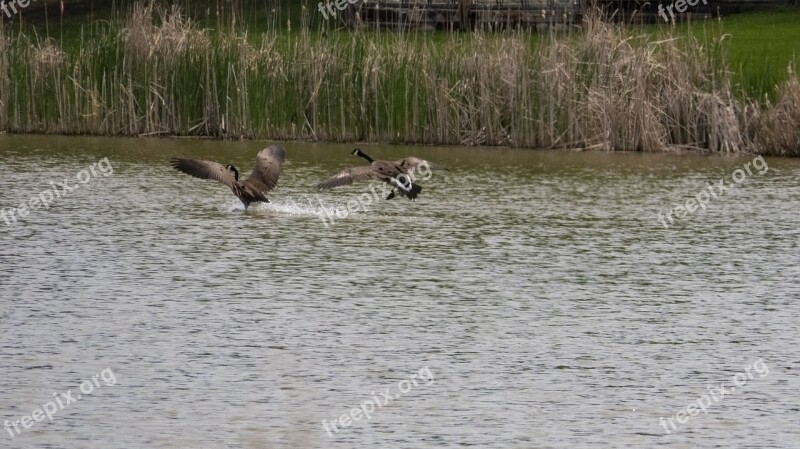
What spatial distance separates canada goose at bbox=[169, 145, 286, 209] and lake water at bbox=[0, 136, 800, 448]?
0.83 ft

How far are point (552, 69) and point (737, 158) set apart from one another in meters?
2.92

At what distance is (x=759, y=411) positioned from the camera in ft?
30.1

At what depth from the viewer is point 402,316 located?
11484 millimetres

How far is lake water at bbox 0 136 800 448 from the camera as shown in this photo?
8797mm

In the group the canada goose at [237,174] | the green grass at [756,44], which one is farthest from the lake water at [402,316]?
the green grass at [756,44]

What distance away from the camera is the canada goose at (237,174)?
651 inches

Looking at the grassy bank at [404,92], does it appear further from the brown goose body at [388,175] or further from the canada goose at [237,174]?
the brown goose body at [388,175]

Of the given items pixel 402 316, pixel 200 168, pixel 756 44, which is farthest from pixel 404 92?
pixel 402 316

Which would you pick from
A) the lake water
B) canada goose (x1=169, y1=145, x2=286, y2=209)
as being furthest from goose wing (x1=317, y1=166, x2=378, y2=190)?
canada goose (x1=169, y1=145, x2=286, y2=209)

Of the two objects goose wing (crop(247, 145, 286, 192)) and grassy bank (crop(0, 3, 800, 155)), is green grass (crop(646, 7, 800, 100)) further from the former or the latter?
goose wing (crop(247, 145, 286, 192))

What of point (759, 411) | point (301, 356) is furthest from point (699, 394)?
point (301, 356)

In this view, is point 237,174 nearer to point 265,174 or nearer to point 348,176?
point 265,174

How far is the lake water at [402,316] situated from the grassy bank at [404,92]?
11.7 feet

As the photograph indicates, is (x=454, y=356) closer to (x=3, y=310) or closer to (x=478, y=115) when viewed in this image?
(x=3, y=310)
